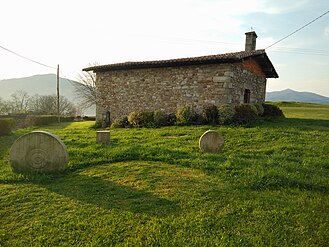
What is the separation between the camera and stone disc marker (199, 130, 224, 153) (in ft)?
26.0

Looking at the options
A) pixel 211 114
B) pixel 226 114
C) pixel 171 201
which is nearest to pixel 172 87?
pixel 211 114

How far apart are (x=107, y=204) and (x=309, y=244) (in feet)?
10.2

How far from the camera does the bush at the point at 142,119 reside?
1481 centimetres

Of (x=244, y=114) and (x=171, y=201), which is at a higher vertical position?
(x=244, y=114)

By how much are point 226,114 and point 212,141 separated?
5.34 m

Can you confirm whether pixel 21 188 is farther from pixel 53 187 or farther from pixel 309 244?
pixel 309 244

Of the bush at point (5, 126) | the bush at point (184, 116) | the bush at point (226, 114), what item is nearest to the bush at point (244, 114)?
the bush at point (226, 114)

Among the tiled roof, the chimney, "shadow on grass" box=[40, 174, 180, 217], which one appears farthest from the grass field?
the chimney

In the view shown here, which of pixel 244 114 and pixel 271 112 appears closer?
pixel 244 114

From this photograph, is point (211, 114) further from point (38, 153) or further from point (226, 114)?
point (38, 153)

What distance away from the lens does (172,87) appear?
15.2 m

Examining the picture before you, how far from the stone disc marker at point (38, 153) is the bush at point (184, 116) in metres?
8.46

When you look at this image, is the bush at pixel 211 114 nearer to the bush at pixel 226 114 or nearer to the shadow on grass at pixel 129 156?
the bush at pixel 226 114

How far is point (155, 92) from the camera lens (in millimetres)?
15812
